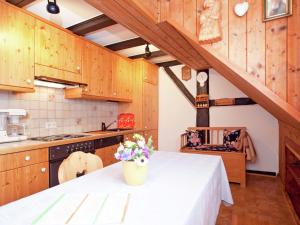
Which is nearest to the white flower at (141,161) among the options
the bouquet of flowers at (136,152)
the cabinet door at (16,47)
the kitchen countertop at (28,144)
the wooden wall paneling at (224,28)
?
the bouquet of flowers at (136,152)

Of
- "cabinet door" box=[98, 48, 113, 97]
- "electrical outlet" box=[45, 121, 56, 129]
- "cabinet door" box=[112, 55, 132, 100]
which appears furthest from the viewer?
"cabinet door" box=[112, 55, 132, 100]

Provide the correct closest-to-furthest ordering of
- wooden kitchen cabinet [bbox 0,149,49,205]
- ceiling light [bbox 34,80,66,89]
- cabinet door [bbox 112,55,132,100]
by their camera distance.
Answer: wooden kitchen cabinet [bbox 0,149,49,205] → ceiling light [bbox 34,80,66,89] → cabinet door [bbox 112,55,132,100]

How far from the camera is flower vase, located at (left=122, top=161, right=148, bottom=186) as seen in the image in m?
1.08

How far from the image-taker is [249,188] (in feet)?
9.60

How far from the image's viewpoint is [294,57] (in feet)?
4.67

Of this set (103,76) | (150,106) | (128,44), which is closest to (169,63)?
(150,106)

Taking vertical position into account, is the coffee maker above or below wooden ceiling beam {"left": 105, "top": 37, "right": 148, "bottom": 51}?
below

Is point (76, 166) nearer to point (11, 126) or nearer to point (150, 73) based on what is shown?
point (11, 126)

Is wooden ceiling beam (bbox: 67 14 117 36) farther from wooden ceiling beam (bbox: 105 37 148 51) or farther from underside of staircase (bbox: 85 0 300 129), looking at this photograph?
wooden ceiling beam (bbox: 105 37 148 51)

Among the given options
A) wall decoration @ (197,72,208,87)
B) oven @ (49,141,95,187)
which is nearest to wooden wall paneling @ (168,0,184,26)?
oven @ (49,141,95,187)

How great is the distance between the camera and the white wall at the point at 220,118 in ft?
11.6

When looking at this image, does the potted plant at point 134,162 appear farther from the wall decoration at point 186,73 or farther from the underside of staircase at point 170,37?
the wall decoration at point 186,73

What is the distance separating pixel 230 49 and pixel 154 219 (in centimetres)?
152

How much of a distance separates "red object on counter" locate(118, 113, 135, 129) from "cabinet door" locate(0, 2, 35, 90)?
1959 mm
